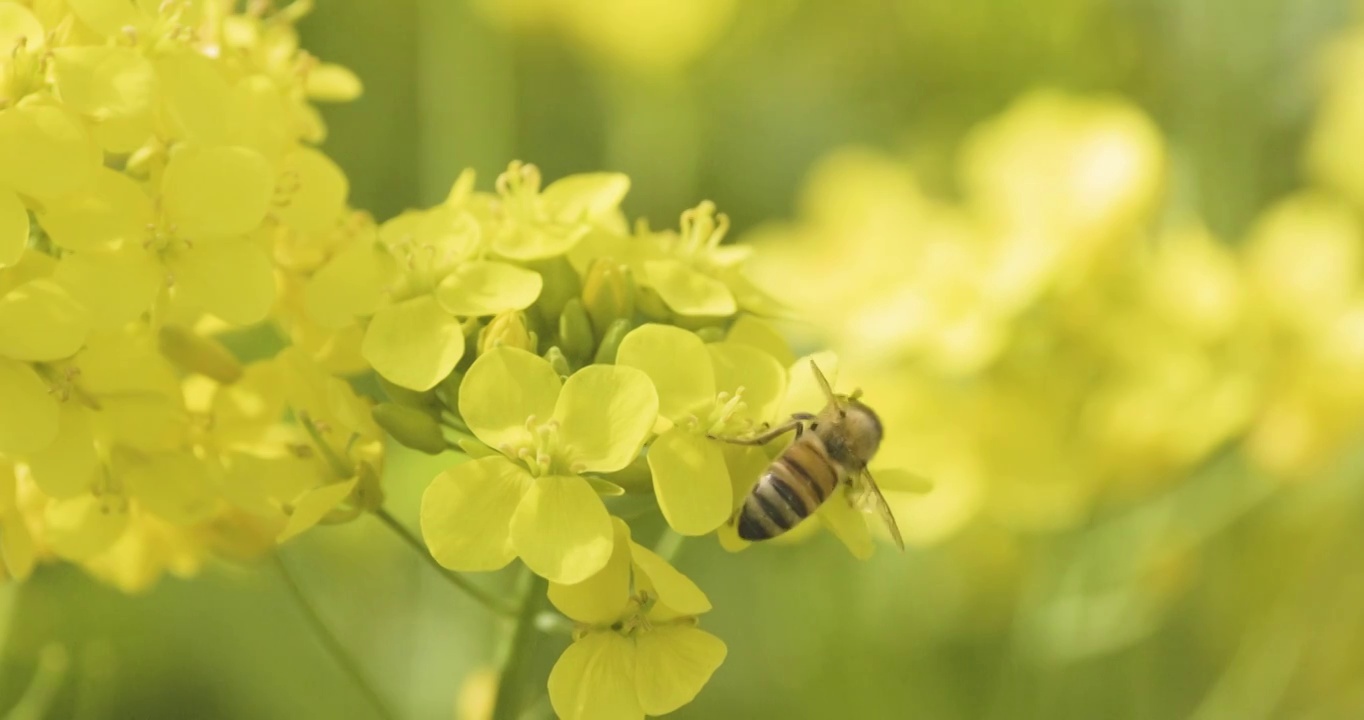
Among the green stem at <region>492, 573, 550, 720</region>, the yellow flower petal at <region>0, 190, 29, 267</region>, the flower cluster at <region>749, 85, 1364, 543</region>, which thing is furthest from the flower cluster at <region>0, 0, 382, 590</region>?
the flower cluster at <region>749, 85, 1364, 543</region>

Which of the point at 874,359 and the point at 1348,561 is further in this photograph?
the point at 1348,561

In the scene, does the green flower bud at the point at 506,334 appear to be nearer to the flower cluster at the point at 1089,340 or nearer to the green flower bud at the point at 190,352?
the green flower bud at the point at 190,352

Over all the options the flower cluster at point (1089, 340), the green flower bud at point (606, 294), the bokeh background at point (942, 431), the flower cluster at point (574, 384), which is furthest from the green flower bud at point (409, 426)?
the flower cluster at point (1089, 340)

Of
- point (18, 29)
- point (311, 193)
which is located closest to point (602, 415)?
point (311, 193)

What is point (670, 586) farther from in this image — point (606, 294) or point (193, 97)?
point (193, 97)

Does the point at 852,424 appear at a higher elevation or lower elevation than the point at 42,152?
lower

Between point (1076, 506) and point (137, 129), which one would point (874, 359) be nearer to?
point (1076, 506)

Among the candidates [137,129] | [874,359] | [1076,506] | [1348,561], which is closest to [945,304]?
[874,359]
